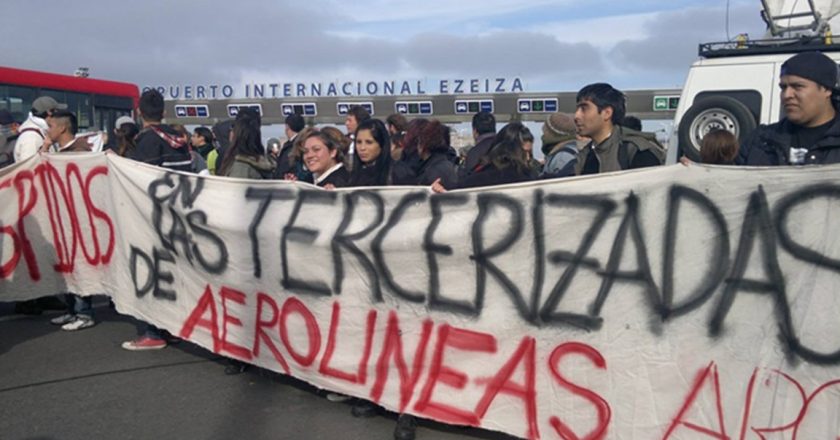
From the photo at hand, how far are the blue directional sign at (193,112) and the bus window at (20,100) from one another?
32.1 meters

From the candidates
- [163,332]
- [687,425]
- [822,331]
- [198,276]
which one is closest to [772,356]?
[822,331]

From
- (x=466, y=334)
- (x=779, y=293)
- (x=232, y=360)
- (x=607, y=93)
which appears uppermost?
(x=607, y=93)

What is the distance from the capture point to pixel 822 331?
3.06 metres

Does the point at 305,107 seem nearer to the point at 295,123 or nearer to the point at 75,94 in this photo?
the point at 75,94

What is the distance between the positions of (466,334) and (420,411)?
0.51 meters

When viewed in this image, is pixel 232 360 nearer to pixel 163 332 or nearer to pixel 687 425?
pixel 163 332

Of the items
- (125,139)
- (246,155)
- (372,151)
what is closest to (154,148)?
(246,155)

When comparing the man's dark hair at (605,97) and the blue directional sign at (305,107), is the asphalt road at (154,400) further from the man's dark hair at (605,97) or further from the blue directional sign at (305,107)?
the blue directional sign at (305,107)

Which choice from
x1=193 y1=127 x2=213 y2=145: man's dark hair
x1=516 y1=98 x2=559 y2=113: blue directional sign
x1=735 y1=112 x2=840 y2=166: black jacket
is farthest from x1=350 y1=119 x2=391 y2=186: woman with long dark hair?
x1=516 y1=98 x2=559 y2=113: blue directional sign

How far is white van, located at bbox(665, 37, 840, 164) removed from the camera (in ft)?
18.8

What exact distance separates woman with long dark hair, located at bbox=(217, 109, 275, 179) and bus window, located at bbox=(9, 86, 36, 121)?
10181mm

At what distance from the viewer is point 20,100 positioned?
13992mm

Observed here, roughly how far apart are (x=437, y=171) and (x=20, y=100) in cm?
1178

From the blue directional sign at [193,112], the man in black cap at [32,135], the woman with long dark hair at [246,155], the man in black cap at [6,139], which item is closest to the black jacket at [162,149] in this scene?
the woman with long dark hair at [246,155]
